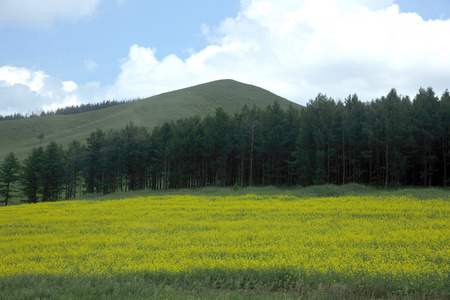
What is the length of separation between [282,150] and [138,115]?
98143 millimetres

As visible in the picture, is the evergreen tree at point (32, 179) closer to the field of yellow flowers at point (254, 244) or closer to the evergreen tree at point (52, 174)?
the evergreen tree at point (52, 174)

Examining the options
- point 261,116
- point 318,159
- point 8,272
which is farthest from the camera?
point 261,116

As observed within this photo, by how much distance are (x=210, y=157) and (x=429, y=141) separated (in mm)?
34897

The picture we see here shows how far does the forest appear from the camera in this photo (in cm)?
4119

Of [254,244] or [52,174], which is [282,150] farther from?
[52,174]

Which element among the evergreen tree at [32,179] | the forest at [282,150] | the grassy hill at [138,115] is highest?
the grassy hill at [138,115]

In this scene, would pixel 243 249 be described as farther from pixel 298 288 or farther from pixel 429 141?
pixel 429 141

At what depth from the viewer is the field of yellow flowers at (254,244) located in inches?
412

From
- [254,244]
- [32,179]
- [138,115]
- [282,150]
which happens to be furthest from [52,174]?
[138,115]

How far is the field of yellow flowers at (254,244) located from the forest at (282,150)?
18817 mm

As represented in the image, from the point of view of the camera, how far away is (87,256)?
13.7 meters

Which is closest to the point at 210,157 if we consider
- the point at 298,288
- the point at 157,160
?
the point at 157,160

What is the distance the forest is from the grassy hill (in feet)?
166

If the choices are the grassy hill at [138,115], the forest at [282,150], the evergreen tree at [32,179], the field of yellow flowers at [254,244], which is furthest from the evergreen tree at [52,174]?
the grassy hill at [138,115]
